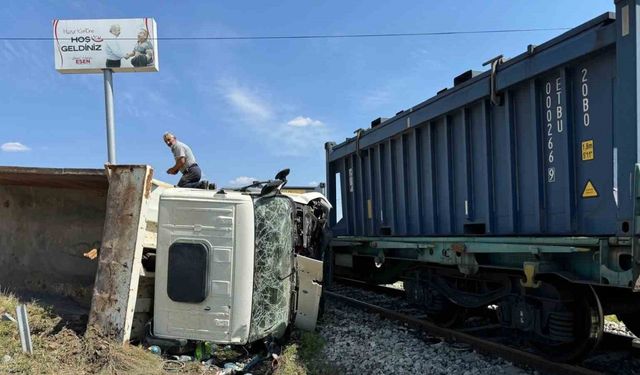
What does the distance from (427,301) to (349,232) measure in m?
3.31

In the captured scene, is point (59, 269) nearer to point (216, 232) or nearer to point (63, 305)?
point (63, 305)

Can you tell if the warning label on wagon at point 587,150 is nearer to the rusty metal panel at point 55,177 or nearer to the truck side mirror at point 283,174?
the truck side mirror at point 283,174

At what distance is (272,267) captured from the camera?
16.7 ft

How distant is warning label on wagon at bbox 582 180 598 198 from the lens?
445 cm

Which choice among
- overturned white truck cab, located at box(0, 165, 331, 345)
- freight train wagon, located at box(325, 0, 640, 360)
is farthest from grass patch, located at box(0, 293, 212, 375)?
freight train wagon, located at box(325, 0, 640, 360)

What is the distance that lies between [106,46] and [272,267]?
13.4m

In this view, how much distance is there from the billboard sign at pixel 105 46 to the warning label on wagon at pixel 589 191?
556 inches

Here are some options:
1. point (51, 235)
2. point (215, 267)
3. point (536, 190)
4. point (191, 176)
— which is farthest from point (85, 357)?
point (536, 190)

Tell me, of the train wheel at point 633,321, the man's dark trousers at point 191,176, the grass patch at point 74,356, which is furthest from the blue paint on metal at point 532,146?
the grass patch at point 74,356

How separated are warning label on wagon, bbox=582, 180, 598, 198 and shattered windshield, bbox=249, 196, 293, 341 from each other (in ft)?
9.40

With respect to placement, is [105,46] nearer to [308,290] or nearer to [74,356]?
[308,290]

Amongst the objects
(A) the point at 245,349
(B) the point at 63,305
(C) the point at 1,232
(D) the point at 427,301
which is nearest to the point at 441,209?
(D) the point at 427,301

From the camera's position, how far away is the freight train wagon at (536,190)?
4.08 metres

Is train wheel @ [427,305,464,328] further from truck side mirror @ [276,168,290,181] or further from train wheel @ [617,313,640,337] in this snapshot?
truck side mirror @ [276,168,290,181]
